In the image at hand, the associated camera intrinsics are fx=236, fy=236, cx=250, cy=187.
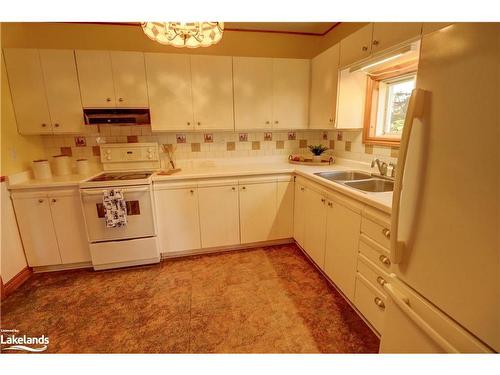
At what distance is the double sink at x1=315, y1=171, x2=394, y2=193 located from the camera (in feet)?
6.45

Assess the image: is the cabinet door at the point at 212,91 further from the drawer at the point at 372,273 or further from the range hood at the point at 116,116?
the drawer at the point at 372,273

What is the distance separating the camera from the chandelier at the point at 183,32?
149 centimetres

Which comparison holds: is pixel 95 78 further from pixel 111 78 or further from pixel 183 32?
pixel 183 32

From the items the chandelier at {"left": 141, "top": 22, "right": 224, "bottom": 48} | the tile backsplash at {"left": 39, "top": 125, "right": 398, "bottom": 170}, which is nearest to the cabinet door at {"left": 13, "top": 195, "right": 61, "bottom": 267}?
the tile backsplash at {"left": 39, "top": 125, "right": 398, "bottom": 170}

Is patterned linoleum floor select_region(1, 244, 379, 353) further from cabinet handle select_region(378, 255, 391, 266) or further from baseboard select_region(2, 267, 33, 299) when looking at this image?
cabinet handle select_region(378, 255, 391, 266)

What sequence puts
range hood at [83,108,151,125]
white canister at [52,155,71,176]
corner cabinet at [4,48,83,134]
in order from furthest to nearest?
white canister at [52,155,71,176]
range hood at [83,108,151,125]
corner cabinet at [4,48,83,134]

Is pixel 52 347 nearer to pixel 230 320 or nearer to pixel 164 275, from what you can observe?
pixel 164 275

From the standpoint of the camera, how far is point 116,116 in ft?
7.50

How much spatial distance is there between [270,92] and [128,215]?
1.98 metres

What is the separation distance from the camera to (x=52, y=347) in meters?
1.50

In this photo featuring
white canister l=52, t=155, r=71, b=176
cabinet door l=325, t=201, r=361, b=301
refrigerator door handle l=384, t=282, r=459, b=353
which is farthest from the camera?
white canister l=52, t=155, r=71, b=176

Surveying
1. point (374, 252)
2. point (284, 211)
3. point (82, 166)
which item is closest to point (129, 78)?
point (82, 166)

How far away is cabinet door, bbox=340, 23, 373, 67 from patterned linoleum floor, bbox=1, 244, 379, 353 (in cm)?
192
